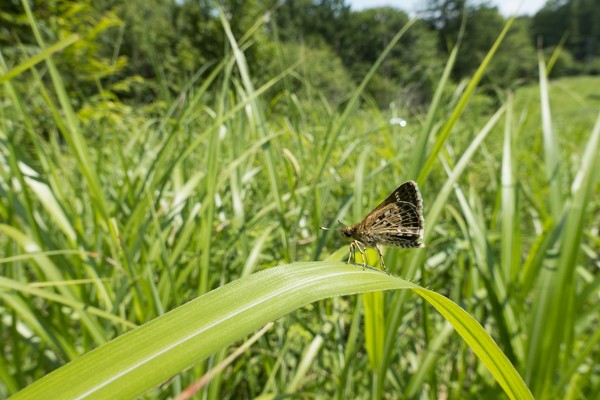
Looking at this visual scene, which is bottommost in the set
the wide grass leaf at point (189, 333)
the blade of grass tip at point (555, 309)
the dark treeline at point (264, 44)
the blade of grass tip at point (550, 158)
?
the blade of grass tip at point (555, 309)

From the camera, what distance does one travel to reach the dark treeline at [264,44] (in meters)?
2.35

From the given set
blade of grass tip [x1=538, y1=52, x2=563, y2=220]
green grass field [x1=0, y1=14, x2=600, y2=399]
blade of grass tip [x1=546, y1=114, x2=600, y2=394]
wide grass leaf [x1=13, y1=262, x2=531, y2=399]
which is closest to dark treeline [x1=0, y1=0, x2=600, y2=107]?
blade of grass tip [x1=538, y1=52, x2=563, y2=220]

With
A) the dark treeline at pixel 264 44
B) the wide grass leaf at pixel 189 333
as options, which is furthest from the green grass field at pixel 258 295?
the dark treeline at pixel 264 44

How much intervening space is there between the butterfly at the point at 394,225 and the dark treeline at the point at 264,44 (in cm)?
85

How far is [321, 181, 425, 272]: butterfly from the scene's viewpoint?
2.40 ft

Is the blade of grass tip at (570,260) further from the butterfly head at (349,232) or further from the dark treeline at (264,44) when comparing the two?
the dark treeline at (264,44)

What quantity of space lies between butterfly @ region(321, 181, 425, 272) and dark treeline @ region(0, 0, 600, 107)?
2.79 feet

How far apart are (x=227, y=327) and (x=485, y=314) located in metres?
1.48

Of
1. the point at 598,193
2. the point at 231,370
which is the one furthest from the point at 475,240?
the point at 598,193

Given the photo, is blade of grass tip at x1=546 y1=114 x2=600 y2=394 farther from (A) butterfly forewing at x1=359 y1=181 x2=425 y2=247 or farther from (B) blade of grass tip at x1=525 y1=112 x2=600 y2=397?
(A) butterfly forewing at x1=359 y1=181 x2=425 y2=247

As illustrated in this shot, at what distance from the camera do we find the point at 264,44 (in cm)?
1509

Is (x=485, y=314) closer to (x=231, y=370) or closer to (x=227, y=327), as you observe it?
(x=231, y=370)

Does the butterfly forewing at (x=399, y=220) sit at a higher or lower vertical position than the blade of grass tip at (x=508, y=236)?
higher

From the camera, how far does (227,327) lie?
11.3 inches
